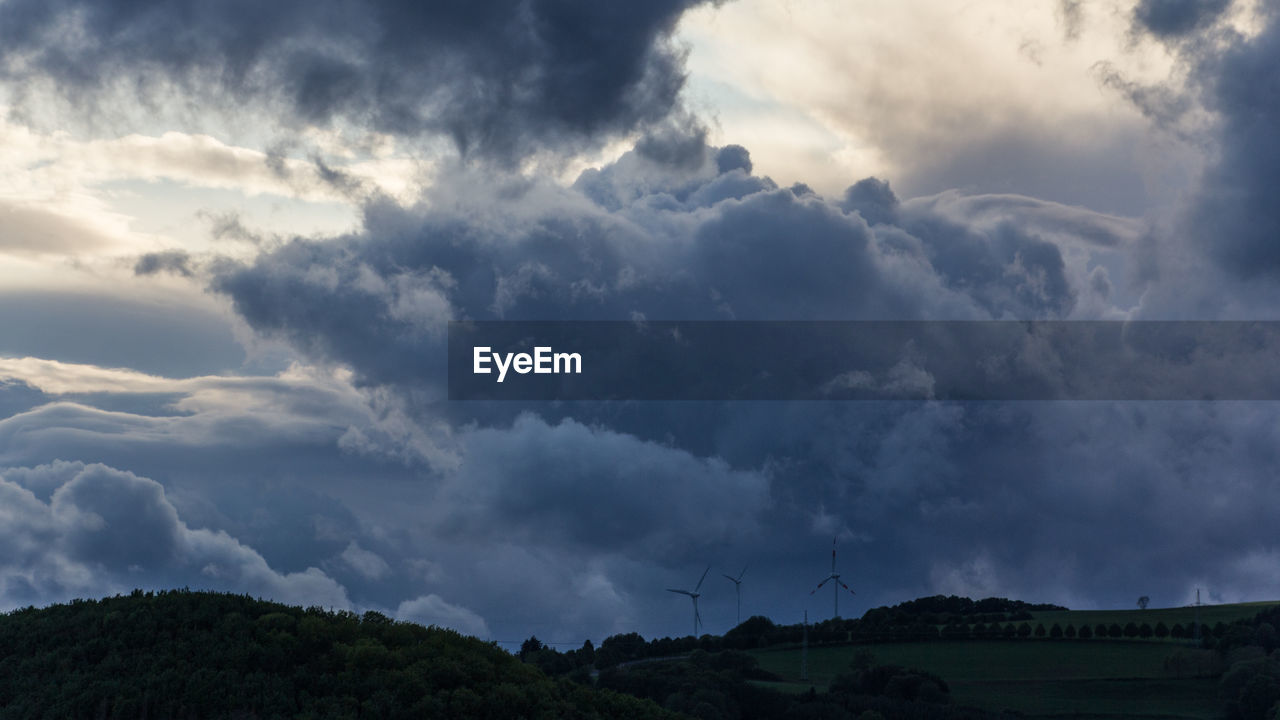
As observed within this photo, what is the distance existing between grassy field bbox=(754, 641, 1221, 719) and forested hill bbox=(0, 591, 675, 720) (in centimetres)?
11027

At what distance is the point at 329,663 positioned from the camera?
4541 centimetres

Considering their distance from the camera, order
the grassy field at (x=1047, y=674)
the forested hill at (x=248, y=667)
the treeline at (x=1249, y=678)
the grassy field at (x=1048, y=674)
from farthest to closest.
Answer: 1. the grassy field at (x=1047, y=674)
2. the grassy field at (x=1048, y=674)
3. the treeline at (x=1249, y=678)
4. the forested hill at (x=248, y=667)

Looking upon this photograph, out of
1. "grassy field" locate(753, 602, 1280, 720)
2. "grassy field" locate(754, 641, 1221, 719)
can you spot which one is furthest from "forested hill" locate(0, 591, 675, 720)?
"grassy field" locate(754, 641, 1221, 719)

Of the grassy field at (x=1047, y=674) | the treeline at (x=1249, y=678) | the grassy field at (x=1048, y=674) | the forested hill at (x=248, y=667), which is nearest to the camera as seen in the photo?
the forested hill at (x=248, y=667)

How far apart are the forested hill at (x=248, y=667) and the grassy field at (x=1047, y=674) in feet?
362

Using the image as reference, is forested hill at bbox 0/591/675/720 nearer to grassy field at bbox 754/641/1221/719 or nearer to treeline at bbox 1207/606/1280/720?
grassy field at bbox 754/641/1221/719

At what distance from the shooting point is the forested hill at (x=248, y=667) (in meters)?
41.1

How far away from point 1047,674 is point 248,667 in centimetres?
15740

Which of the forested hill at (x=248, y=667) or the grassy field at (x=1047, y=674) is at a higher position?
the forested hill at (x=248, y=667)

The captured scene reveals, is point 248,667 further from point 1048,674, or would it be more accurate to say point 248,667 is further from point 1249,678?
point 1048,674

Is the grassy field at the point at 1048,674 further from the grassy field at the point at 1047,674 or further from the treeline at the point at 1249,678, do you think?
the treeline at the point at 1249,678

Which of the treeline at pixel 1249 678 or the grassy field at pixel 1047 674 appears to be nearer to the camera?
the treeline at pixel 1249 678

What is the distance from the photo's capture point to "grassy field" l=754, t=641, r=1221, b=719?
497 ft

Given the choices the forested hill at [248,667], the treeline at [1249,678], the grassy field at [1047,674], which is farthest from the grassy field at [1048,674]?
the forested hill at [248,667]
